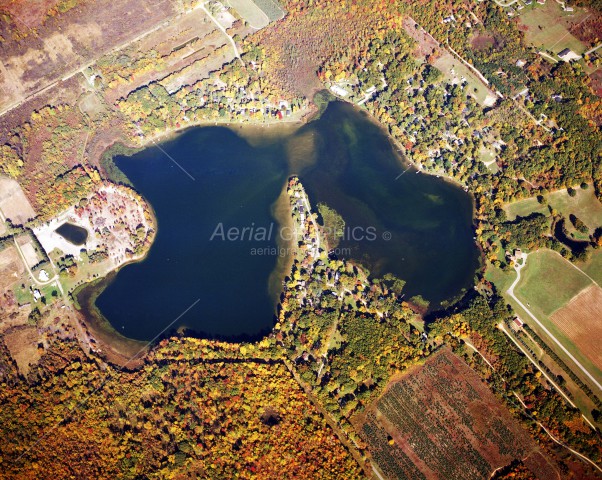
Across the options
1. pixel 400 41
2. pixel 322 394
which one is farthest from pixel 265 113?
pixel 322 394

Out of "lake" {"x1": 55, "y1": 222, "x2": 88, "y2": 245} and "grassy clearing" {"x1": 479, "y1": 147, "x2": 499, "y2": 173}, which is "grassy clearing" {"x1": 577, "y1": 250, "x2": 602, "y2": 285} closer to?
"grassy clearing" {"x1": 479, "y1": 147, "x2": 499, "y2": 173}

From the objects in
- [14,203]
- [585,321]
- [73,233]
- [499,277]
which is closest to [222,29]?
[73,233]

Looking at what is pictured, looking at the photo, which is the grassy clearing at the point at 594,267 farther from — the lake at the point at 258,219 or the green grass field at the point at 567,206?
the lake at the point at 258,219

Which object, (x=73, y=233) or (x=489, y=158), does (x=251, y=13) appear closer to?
(x=489, y=158)

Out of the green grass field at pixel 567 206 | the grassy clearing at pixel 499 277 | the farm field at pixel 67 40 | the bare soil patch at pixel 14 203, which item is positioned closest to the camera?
the grassy clearing at pixel 499 277

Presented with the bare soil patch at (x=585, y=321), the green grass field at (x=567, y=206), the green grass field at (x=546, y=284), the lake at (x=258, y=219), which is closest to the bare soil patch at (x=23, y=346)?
the lake at (x=258, y=219)

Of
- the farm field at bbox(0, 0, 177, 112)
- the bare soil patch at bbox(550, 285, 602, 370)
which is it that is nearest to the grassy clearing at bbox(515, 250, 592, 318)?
the bare soil patch at bbox(550, 285, 602, 370)
